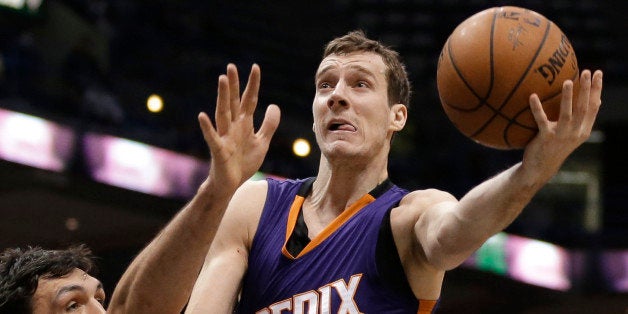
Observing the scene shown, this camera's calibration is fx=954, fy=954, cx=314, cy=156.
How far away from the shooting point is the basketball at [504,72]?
8.96 feet

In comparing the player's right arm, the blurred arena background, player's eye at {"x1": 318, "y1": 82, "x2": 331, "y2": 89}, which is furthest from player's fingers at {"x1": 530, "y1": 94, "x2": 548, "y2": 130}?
the blurred arena background

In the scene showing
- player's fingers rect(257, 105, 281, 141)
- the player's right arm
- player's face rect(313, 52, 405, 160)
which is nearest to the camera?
player's fingers rect(257, 105, 281, 141)

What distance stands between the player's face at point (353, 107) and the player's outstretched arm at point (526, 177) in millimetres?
633

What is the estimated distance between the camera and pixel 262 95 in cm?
1223

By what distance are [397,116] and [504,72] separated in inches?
37.0

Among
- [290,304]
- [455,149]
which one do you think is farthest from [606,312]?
[290,304]

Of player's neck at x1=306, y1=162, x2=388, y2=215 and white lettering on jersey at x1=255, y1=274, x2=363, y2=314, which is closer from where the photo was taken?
white lettering on jersey at x1=255, y1=274, x2=363, y2=314

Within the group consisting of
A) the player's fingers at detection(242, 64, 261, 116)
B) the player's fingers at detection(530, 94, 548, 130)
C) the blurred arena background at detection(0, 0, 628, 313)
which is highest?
the player's fingers at detection(242, 64, 261, 116)

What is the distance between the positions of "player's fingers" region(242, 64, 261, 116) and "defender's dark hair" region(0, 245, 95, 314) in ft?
2.71

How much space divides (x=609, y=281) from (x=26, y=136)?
265 inches

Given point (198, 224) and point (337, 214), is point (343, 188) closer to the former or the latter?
point (337, 214)

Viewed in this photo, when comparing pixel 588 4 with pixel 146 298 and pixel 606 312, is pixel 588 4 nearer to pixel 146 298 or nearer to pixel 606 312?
pixel 606 312

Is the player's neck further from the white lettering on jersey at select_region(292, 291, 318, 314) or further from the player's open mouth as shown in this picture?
the white lettering on jersey at select_region(292, 291, 318, 314)

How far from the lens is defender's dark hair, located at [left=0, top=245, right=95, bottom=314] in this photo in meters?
2.90
